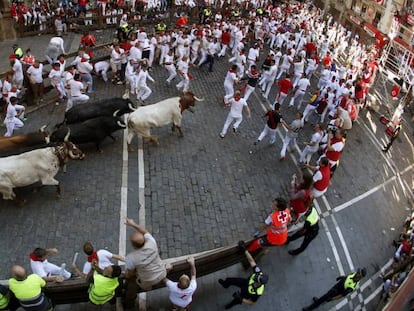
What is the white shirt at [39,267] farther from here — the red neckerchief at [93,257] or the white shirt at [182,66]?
the white shirt at [182,66]

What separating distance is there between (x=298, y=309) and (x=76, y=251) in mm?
5290

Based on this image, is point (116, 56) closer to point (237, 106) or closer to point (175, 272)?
point (237, 106)

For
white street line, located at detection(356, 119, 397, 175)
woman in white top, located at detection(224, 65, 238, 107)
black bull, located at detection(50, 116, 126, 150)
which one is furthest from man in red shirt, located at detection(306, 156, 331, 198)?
white street line, located at detection(356, 119, 397, 175)

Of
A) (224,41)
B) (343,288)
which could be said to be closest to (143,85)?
(224,41)

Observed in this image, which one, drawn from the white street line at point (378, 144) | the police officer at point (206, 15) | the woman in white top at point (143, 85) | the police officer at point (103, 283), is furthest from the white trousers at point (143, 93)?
the police officer at point (206, 15)

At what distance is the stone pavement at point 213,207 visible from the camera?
30.3 feet

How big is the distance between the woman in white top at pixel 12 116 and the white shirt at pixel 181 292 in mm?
7741

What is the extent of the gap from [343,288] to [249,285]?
2.36m

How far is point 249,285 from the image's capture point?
7.46 metres

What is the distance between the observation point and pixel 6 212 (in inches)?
379

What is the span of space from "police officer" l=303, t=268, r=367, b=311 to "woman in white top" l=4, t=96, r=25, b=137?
9.73 metres

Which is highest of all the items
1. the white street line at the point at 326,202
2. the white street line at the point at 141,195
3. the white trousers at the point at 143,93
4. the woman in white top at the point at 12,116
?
the woman in white top at the point at 12,116

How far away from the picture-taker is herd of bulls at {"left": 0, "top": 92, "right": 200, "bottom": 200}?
9.40 meters

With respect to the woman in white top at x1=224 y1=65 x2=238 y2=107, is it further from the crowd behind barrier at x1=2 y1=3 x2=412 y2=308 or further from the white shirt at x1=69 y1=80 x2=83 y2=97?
the white shirt at x1=69 y1=80 x2=83 y2=97
